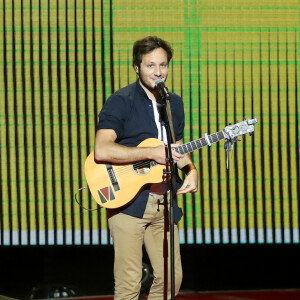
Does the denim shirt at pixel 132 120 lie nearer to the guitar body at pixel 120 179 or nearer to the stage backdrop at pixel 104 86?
the guitar body at pixel 120 179

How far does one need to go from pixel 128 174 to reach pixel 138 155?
0.48ft

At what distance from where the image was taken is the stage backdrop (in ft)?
13.9

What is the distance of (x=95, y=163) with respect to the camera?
2.93 m

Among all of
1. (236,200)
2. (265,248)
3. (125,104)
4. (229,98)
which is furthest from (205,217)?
(125,104)

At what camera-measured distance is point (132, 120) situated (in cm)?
288

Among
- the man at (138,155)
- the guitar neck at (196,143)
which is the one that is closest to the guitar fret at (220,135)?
the guitar neck at (196,143)

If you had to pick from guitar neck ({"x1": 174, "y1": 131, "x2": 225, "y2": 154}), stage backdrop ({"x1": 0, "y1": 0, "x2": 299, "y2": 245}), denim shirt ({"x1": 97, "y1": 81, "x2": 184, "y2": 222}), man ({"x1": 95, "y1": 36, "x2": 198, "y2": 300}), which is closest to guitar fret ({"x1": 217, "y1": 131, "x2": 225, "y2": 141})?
guitar neck ({"x1": 174, "y1": 131, "x2": 225, "y2": 154})

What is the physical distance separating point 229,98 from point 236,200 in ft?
2.48

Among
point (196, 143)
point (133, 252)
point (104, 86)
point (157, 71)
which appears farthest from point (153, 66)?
point (104, 86)

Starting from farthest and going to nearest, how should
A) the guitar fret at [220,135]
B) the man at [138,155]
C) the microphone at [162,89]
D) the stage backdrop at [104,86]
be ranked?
the stage backdrop at [104,86]
the guitar fret at [220,135]
the man at [138,155]
the microphone at [162,89]

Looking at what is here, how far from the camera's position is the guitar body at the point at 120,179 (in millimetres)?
2855

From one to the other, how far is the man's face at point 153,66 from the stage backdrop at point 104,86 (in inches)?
54.1

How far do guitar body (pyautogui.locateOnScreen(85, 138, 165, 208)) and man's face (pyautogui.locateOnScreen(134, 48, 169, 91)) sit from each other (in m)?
0.30

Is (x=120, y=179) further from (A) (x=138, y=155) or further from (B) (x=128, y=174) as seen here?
(A) (x=138, y=155)
